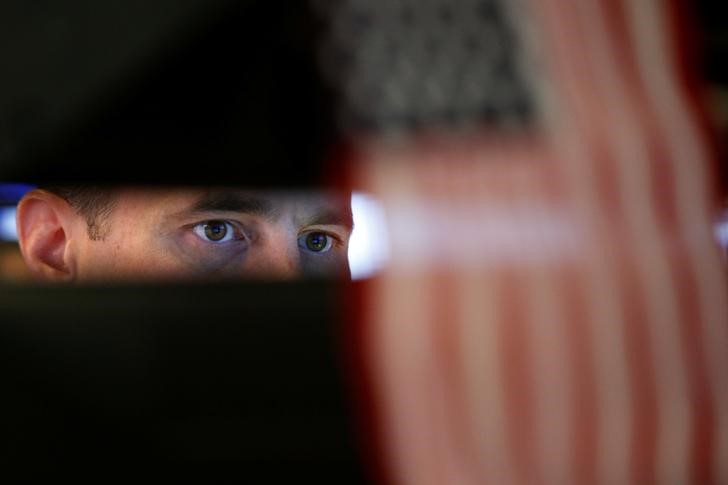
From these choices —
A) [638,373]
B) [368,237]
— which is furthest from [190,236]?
[638,373]

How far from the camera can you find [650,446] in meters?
0.36

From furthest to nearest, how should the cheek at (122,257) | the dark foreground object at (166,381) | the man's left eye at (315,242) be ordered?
the man's left eye at (315,242)
the cheek at (122,257)
the dark foreground object at (166,381)

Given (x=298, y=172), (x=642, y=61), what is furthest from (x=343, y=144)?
(x=642, y=61)

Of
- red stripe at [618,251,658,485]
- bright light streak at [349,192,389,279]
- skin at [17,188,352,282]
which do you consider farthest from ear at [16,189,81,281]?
red stripe at [618,251,658,485]

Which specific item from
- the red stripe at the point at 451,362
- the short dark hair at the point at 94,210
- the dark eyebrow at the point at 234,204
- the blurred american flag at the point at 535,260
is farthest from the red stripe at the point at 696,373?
the short dark hair at the point at 94,210

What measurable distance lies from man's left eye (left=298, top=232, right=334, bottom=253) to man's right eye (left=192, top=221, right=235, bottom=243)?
72mm

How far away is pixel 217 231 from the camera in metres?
0.49

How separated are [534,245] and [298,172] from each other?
12cm

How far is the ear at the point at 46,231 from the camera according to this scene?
515 mm

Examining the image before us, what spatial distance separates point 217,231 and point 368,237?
0.16 m

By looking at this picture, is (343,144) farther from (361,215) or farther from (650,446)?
(650,446)

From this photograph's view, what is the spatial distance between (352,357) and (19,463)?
15 centimetres

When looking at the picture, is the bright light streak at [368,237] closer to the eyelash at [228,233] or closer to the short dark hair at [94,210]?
the eyelash at [228,233]

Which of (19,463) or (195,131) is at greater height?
(195,131)
